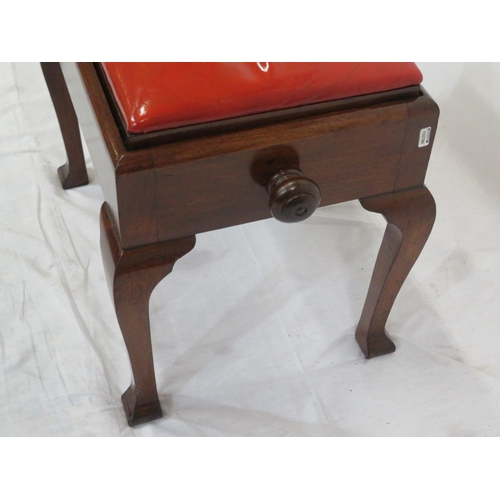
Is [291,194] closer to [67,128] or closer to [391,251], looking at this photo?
[391,251]

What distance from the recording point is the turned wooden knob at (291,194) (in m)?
0.77

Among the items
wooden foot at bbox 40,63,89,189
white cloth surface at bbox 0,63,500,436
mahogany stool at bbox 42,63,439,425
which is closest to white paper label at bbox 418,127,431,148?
mahogany stool at bbox 42,63,439,425

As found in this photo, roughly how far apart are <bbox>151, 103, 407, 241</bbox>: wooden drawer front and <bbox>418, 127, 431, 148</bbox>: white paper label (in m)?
0.02

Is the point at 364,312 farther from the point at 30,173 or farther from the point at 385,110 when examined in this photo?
the point at 30,173

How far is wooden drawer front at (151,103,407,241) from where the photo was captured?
0.76 metres

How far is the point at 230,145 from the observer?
0.76m

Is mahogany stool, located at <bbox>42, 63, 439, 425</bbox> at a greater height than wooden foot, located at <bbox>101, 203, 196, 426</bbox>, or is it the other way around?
mahogany stool, located at <bbox>42, 63, 439, 425</bbox>

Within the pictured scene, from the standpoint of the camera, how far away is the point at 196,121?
0.75m

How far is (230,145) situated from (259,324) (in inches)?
18.0

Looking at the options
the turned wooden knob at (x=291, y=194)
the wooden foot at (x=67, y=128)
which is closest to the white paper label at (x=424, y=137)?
the turned wooden knob at (x=291, y=194)

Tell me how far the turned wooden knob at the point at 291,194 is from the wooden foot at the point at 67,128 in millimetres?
523

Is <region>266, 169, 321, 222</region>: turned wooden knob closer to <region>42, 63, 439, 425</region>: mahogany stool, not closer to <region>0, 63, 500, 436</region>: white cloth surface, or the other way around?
<region>42, 63, 439, 425</region>: mahogany stool

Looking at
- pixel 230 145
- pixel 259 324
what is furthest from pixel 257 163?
pixel 259 324

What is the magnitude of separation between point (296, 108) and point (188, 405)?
0.48m
